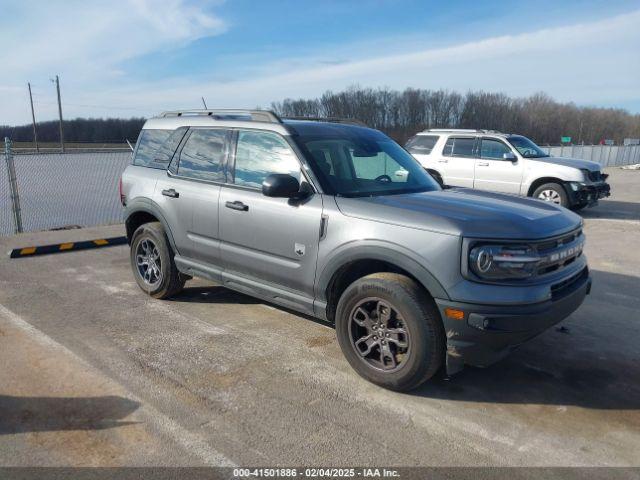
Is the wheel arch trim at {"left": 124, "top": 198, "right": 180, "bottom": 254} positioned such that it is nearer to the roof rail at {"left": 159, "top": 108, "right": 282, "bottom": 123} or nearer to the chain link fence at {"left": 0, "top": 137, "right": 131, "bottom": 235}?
the roof rail at {"left": 159, "top": 108, "right": 282, "bottom": 123}

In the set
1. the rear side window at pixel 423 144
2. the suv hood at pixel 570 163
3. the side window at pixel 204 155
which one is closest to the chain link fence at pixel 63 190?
the side window at pixel 204 155

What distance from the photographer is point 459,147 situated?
40.8 feet

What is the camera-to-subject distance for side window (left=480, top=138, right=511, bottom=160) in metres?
12.0

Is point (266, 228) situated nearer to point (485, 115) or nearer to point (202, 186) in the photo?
point (202, 186)

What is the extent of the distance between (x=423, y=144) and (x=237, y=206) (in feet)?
30.8

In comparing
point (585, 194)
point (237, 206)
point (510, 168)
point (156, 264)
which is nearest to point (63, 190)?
point (156, 264)

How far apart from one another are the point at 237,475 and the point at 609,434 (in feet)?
7.42

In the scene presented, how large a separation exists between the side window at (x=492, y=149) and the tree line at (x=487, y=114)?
63467 millimetres

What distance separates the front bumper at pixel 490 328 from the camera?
325cm

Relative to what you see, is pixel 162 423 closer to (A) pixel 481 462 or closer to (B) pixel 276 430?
(B) pixel 276 430

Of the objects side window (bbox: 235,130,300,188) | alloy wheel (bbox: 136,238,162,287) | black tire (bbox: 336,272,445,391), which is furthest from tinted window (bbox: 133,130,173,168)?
black tire (bbox: 336,272,445,391)

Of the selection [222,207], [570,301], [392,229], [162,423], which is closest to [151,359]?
[162,423]

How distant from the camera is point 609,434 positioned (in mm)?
3209

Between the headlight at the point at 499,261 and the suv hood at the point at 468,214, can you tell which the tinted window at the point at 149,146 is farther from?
the headlight at the point at 499,261
